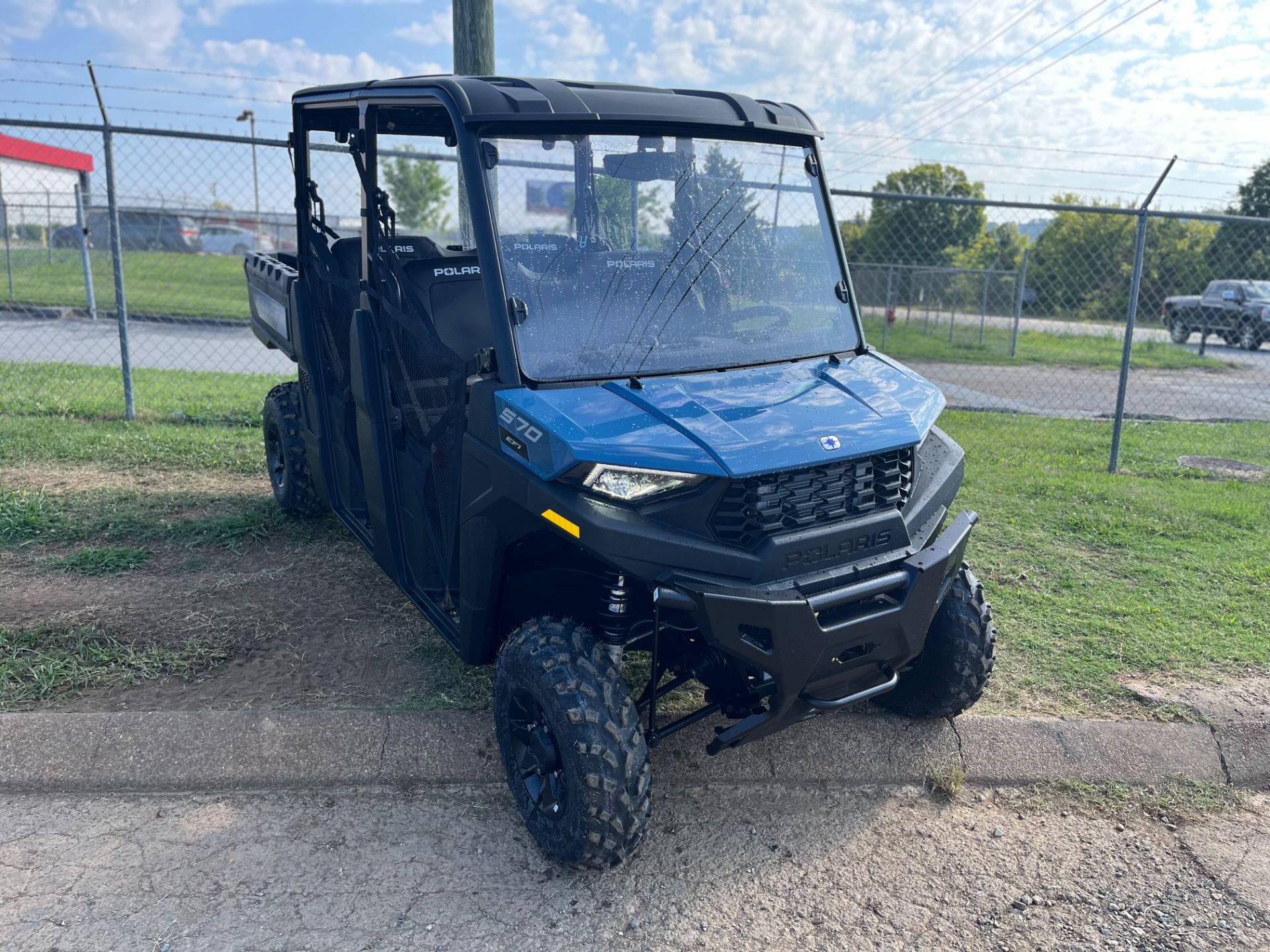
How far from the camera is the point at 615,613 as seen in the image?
10.1 ft

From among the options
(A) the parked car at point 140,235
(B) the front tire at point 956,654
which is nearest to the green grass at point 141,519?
(B) the front tire at point 956,654

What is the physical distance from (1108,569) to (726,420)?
3496mm

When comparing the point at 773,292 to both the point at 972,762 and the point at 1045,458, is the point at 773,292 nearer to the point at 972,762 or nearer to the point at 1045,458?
the point at 972,762

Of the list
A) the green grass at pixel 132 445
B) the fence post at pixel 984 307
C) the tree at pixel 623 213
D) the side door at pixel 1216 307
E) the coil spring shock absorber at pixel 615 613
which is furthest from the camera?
the side door at pixel 1216 307

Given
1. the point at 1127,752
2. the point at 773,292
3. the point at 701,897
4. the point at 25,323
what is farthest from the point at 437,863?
the point at 25,323

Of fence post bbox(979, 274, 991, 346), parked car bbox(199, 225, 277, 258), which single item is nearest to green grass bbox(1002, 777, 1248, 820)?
fence post bbox(979, 274, 991, 346)

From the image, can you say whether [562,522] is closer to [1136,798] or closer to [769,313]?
[769,313]

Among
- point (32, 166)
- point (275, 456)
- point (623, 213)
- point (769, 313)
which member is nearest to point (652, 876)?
point (769, 313)

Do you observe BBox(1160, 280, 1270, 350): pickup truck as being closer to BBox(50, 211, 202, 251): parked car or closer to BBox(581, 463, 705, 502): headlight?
BBox(581, 463, 705, 502): headlight

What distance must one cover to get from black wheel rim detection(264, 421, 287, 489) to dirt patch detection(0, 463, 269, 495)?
1.66 ft

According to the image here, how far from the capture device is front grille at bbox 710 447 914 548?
2.86 meters

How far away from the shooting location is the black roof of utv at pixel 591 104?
318 centimetres

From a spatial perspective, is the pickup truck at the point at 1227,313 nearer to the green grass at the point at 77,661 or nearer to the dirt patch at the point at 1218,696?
the dirt patch at the point at 1218,696

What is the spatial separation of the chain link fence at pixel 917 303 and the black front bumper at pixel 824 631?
4.44ft
